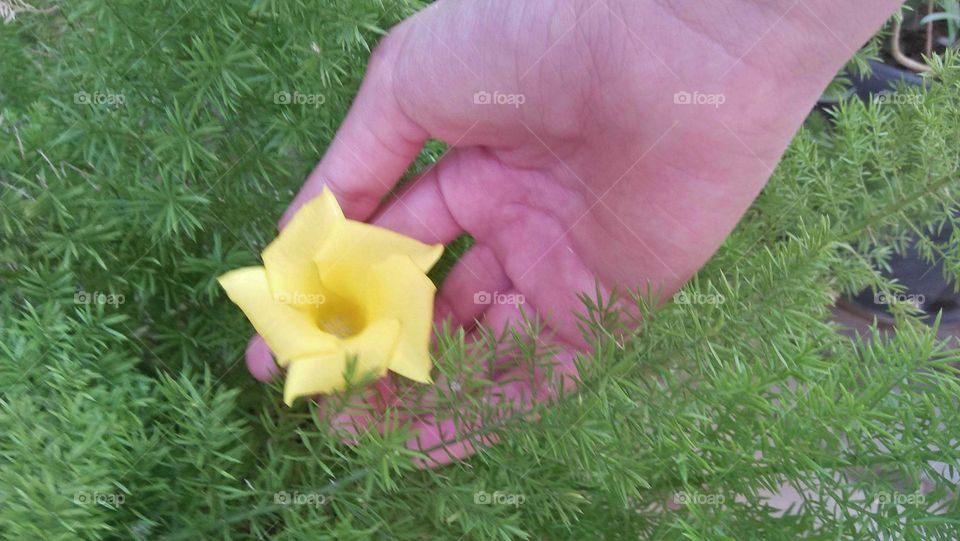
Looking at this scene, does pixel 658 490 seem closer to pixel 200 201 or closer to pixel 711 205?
pixel 711 205

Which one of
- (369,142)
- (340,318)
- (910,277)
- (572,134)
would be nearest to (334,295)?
(340,318)

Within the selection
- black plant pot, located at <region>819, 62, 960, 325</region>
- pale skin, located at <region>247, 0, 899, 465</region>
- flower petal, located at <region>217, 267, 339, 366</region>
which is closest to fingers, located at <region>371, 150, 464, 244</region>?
pale skin, located at <region>247, 0, 899, 465</region>

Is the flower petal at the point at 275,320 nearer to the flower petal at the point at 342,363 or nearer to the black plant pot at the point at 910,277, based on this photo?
the flower petal at the point at 342,363

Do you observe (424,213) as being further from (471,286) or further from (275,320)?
(275,320)

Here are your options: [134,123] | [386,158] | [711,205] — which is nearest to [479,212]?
[386,158]

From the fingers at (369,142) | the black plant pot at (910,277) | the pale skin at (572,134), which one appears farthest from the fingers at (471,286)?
the black plant pot at (910,277)

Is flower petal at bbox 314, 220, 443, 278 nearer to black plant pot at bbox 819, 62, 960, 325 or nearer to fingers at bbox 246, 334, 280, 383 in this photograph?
fingers at bbox 246, 334, 280, 383
